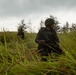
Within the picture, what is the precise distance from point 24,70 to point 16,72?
0.23 feet

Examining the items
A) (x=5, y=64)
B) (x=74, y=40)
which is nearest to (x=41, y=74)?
(x=5, y=64)

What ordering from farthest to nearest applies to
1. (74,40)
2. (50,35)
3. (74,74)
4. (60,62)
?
(50,35) → (74,40) → (60,62) → (74,74)

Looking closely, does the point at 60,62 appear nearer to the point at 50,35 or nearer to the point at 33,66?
the point at 33,66

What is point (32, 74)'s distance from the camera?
2148 millimetres

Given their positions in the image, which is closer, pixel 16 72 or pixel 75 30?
pixel 16 72

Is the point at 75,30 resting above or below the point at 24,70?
above

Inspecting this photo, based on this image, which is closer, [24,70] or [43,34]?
[24,70]

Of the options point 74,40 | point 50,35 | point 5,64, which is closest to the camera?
point 5,64

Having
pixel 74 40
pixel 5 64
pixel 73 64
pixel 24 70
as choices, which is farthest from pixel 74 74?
pixel 74 40

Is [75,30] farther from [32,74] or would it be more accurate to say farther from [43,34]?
[32,74]

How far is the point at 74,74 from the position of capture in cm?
207

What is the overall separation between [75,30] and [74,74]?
5.63 feet

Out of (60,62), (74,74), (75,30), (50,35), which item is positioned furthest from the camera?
(50,35)

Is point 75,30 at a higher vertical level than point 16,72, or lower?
higher
